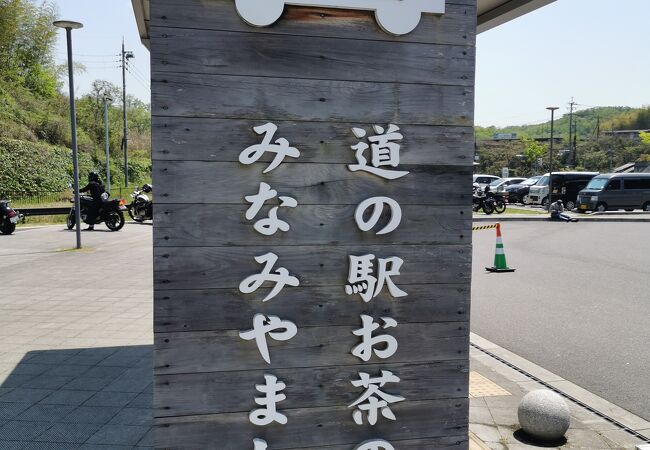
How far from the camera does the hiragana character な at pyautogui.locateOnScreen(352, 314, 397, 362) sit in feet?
8.44

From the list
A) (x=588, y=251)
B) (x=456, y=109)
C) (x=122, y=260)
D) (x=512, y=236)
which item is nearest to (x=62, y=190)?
(x=122, y=260)

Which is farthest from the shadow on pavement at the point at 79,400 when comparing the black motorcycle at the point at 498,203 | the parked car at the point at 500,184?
the parked car at the point at 500,184

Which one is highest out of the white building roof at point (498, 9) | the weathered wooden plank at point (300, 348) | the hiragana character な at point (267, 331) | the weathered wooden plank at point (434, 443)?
the white building roof at point (498, 9)

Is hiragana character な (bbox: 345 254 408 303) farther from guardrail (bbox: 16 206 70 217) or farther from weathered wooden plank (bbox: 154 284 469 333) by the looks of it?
guardrail (bbox: 16 206 70 217)

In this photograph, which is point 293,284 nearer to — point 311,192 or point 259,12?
point 311,192

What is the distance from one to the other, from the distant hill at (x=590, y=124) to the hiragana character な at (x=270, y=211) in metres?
98.2

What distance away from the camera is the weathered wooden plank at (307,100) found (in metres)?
2.38

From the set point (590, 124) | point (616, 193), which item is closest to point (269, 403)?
point (616, 193)

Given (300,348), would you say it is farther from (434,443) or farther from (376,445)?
(434,443)

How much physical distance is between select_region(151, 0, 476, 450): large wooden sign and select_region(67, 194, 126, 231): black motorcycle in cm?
1503

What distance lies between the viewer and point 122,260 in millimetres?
11555

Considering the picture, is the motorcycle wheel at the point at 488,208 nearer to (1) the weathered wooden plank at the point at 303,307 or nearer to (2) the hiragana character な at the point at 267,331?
(1) the weathered wooden plank at the point at 303,307

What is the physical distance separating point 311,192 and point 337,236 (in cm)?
24

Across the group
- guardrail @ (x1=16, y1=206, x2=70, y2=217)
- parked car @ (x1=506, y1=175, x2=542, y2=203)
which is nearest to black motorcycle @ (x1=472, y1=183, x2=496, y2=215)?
parked car @ (x1=506, y1=175, x2=542, y2=203)
